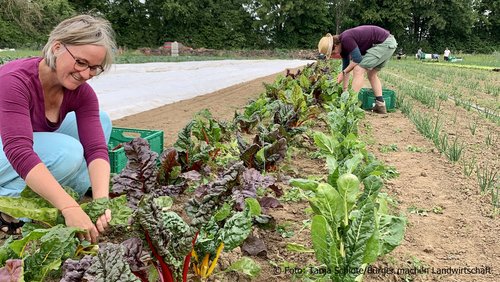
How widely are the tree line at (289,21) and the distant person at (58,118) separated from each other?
4105 centimetres

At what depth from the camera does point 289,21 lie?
46062 millimetres

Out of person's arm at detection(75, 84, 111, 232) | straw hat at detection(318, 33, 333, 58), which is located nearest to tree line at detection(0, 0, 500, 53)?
straw hat at detection(318, 33, 333, 58)

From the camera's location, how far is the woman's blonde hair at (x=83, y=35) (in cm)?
216

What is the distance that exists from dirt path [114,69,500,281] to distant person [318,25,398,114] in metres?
1.63

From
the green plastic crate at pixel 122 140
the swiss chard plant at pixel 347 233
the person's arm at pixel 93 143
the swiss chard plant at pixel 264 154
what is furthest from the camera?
the swiss chard plant at pixel 264 154

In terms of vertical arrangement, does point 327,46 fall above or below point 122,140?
above

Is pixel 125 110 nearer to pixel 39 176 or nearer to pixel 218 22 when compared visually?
pixel 39 176

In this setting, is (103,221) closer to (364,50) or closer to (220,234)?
(220,234)

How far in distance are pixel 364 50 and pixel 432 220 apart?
4.61m

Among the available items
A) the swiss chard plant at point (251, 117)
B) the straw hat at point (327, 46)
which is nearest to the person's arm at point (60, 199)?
the swiss chard plant at point (251, 117)

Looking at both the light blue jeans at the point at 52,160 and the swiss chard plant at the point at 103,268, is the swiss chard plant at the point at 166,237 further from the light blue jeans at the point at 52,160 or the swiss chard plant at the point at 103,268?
the light blue jeans at the point at 52,160

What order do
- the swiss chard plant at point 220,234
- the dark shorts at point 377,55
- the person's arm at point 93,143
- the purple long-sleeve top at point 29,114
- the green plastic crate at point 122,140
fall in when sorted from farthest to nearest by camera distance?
the dark shorts at point 377,55 < the green plastic crate at point 122,140 < the person's arm at point 93,143 < the purple long-sleeve top at point 29,114 < the swiss chard plant at point 220,234

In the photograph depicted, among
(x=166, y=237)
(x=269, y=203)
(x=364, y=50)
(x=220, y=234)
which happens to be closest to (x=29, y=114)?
(x=166, y=237)

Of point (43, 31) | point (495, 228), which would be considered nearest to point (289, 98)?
point (495, 228)
